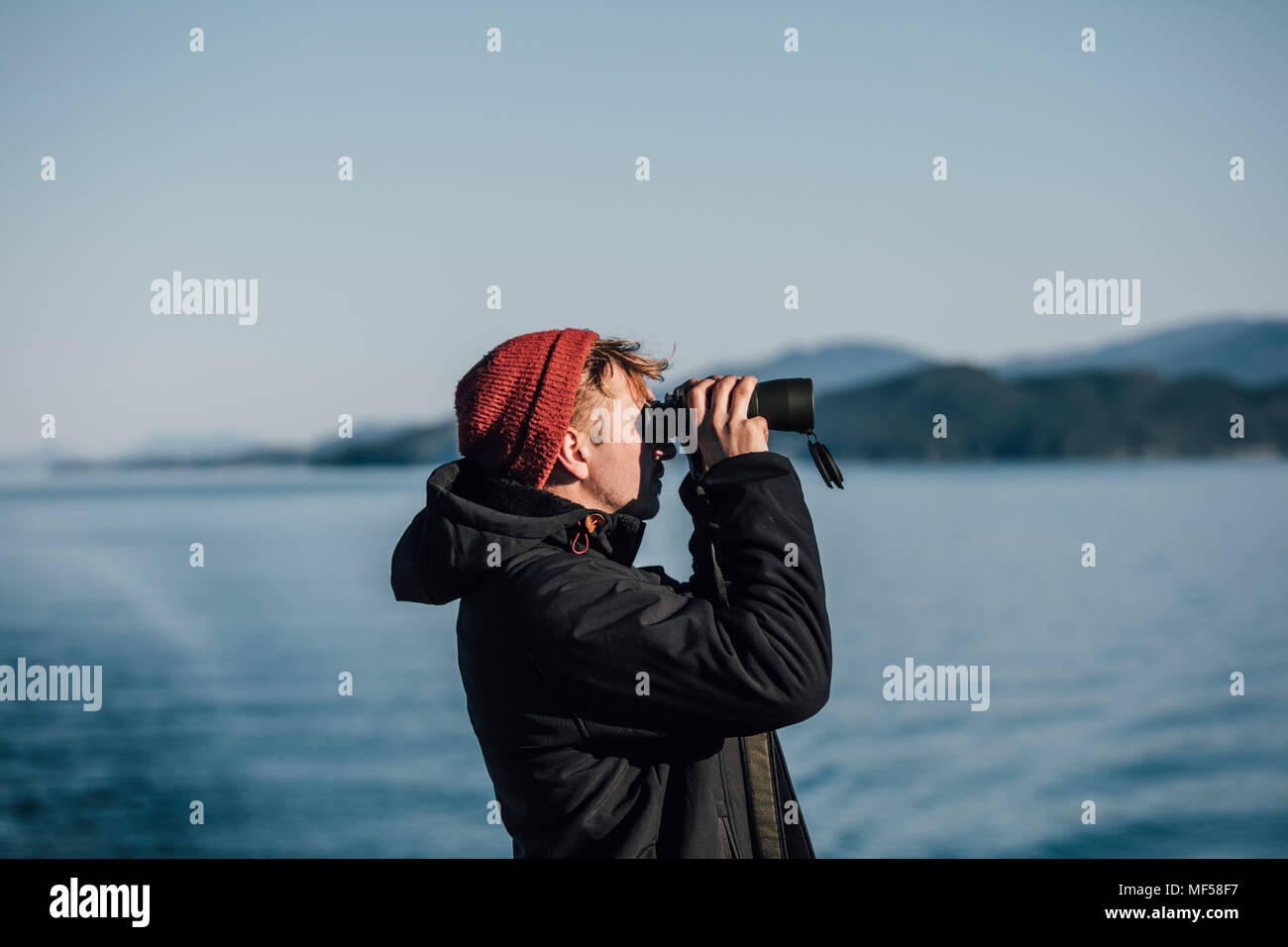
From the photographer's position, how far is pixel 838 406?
125500mm

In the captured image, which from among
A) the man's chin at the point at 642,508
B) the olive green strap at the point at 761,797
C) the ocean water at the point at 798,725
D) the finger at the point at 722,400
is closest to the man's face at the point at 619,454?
the man's chin at the point at 642,508

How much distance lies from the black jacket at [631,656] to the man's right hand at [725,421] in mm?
34

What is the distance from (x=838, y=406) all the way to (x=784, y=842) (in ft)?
413

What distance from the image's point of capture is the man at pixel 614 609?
1.45 m

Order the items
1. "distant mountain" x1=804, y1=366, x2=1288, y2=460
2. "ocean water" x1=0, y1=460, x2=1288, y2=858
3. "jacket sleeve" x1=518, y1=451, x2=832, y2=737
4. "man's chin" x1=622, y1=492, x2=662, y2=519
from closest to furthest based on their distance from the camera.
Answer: "jacket sleeve" x1=518, y1=451, x2=832, y2=737 → "man's chin" x1=622, y1=492, x2=662, y2=519 → "ocean water" x1=0, y1=460, x2=1288, y2=858 → "distant mountain" x1=804, y1=366, x2=1288, y2=460

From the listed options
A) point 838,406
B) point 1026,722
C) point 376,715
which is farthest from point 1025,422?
point 376,715

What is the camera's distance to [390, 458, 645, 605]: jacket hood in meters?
1.57

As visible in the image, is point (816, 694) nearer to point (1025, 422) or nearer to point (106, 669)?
point (106, 669)

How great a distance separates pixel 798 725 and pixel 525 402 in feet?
75.2

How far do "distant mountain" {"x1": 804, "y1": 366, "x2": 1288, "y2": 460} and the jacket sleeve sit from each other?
12506 centimetres

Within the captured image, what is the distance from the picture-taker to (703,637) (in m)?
1.44

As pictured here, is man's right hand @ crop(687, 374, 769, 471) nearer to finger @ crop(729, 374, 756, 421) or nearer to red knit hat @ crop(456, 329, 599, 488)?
finger @ crop(729, 374, 756, 421)

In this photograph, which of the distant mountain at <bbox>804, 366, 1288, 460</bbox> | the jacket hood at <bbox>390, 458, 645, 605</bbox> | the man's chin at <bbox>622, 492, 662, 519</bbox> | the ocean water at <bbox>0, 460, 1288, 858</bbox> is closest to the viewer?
the jacket hood at <bbox>390, 458, 645, 605</bbox>

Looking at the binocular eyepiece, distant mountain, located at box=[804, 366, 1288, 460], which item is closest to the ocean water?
the binocular eyepiece
